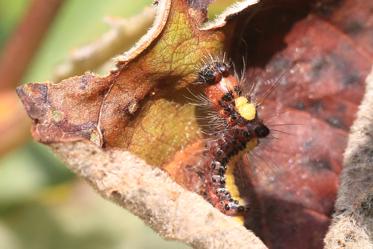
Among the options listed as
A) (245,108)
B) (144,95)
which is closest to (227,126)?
(245,108)

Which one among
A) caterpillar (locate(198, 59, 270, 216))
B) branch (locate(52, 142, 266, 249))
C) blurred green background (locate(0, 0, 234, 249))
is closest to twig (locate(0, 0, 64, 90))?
blurred green background (locate(0, 0, 234, 249))

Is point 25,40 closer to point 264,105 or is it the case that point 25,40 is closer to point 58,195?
point 58,195

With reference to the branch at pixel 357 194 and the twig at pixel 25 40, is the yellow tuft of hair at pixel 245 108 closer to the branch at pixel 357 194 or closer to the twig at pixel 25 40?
the branch at pixel 357 194

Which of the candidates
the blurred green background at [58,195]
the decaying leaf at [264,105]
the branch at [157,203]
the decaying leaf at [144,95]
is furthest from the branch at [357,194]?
the blurred green background at [58,195]

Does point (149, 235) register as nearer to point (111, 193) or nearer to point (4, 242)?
point (4, 242)

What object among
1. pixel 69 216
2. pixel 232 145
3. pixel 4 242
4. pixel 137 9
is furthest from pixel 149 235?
pixel 232 145

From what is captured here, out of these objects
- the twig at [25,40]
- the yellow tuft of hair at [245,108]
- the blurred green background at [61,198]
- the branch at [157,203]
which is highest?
the branch at [157,203]

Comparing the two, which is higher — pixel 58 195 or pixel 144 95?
pixel 144 95
